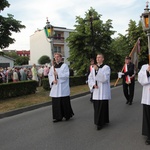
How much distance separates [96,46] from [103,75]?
653 inches

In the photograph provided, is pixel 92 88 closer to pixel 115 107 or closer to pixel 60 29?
pixel 115 107

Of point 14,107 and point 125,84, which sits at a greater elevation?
point 125,84

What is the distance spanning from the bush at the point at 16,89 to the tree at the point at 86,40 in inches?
334

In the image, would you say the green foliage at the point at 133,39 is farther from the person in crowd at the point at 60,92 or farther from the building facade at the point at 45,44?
the person in crowd at the point at 60,92

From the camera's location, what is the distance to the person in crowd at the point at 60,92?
23.7 ft

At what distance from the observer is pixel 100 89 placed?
6309 mm

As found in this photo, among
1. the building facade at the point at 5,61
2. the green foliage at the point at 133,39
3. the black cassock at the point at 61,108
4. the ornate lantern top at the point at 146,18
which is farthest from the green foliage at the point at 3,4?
the building facade at the point at 5,61

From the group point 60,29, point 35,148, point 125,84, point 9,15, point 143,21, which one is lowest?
point 35,148

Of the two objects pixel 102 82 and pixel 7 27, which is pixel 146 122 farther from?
pixel 7 27

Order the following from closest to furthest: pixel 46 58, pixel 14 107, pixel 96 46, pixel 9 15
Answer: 1. pixel 14 107
2. pixel 9 15
3. pixel 96 46
4. pixel 46 58

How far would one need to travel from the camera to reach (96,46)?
22500 millimetres

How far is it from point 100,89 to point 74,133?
125cm

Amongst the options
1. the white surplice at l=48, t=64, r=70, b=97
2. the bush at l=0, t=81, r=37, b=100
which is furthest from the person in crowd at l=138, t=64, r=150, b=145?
the bush at l=0, t=81, r=37, b=100

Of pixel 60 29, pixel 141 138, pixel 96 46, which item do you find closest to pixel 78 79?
pixel 96 46
